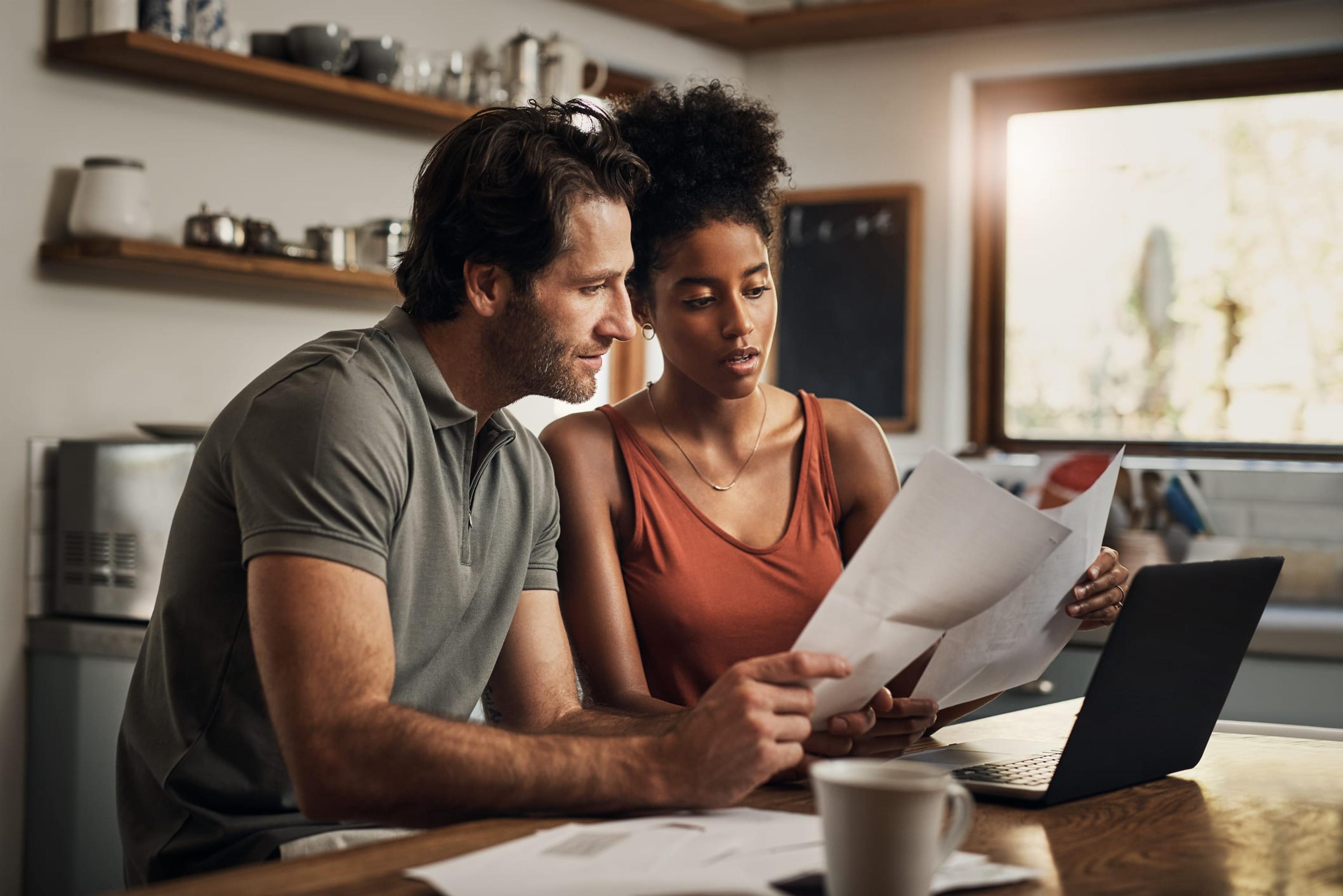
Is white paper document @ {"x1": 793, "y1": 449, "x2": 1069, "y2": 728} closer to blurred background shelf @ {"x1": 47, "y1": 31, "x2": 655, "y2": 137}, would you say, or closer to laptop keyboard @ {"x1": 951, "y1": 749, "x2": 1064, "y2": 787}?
laptop keyboard @ {"x1": 951, "y1": 749, "x2": 1064, "y2": 787}

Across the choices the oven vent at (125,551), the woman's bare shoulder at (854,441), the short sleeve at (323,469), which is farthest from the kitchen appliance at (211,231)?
the short sleeve at (323,469)

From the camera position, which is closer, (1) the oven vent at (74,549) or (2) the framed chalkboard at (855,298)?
(1) the oven vent at (74,549)

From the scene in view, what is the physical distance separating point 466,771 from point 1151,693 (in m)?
0.57

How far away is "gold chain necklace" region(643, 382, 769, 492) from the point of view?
1696 mm

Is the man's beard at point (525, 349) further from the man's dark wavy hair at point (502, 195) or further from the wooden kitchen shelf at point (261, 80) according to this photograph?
the wooden kitchen shelf at point (261, 80)

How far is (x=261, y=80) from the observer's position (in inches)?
117

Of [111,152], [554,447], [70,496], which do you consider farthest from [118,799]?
[111,152]

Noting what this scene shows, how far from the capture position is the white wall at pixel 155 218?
2695 mm

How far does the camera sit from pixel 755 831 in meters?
0.95

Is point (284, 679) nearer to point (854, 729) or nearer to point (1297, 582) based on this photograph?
point (854, 729)

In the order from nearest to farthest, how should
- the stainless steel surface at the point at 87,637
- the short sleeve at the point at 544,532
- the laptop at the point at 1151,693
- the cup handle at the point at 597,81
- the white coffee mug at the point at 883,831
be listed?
the white coffee mug at the point at 883,831 → the laptop at the point at 1151,693 → the short sleeve at the point at 544,532 → the stainless steel surface at the point at 87,637 → the cup handle at the point at 597,81

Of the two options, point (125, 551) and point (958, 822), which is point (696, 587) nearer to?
point (958, 822)

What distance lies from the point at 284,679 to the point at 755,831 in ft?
1.23

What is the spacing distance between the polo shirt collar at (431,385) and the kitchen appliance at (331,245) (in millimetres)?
1818
